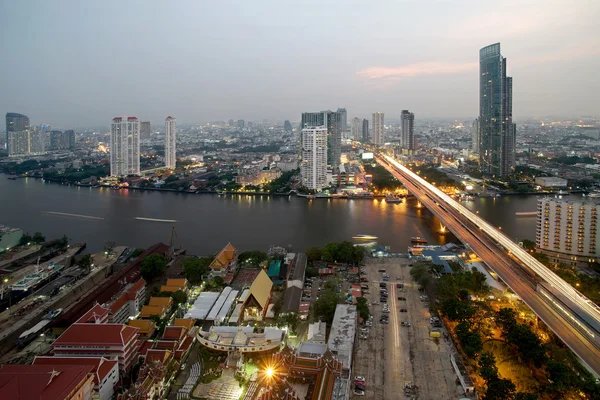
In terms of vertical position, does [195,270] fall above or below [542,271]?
below

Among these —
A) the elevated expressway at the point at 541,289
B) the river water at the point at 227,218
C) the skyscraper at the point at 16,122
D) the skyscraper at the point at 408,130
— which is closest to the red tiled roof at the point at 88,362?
the river water at the point at 227,218

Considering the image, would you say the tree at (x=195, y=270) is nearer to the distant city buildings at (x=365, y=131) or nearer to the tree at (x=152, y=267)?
the tree at (x=152, y=267)

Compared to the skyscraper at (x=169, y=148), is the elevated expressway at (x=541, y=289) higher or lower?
lower

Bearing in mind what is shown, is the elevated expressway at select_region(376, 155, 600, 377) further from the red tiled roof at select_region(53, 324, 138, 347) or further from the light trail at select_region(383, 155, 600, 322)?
the red tiled roof at select_region(53, 324, 138, 347)

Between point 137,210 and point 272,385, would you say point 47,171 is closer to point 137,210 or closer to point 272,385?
point 137,210

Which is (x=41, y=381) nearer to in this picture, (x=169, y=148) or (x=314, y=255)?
(x=314, y=255)

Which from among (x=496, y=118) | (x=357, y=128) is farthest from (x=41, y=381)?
(x=357, y=128)

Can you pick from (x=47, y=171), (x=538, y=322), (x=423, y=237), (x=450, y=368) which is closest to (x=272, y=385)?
(x=450, y=368)
